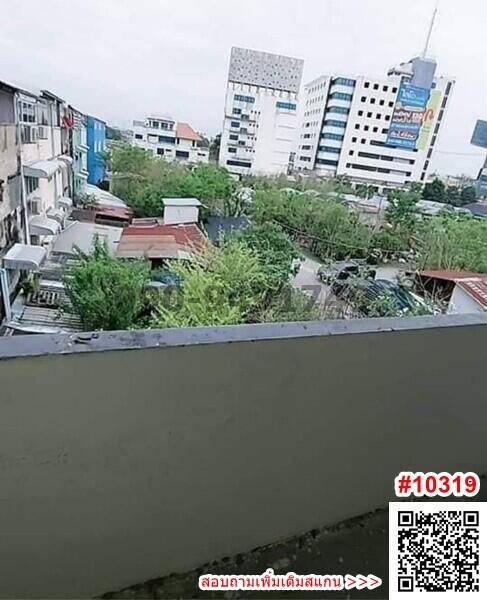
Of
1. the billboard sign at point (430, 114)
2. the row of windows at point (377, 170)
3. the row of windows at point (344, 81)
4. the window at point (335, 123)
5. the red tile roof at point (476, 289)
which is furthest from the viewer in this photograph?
the row of windows at point (377, 170)

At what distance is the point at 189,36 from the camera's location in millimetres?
4234

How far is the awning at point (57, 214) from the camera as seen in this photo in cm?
689

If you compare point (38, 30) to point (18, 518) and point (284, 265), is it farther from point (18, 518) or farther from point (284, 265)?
point (18, 518)

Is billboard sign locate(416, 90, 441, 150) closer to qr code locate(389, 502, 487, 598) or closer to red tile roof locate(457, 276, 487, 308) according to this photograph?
red tile roof locate(457, 276, 487, 308)

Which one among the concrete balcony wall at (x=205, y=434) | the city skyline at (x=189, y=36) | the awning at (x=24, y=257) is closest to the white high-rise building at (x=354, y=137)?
the city skyline at (x=189, y=36)

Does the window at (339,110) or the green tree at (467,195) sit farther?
the window at (339,110)

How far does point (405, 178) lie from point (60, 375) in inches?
733

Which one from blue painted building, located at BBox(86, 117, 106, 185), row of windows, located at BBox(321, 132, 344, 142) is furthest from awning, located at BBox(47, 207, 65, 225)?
row of windows, located at BBox(321, 132, 344, 142)

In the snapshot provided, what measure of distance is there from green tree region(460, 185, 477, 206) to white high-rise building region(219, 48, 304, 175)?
3988mm

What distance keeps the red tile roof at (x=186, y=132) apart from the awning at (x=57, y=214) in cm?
804

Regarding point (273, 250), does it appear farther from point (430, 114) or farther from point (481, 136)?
point (430, 114)

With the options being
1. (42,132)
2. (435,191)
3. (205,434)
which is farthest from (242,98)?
(205,434)

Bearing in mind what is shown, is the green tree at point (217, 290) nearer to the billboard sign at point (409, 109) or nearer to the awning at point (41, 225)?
the awning at point (41, 225)

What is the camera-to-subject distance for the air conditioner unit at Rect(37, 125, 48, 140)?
643 cm
